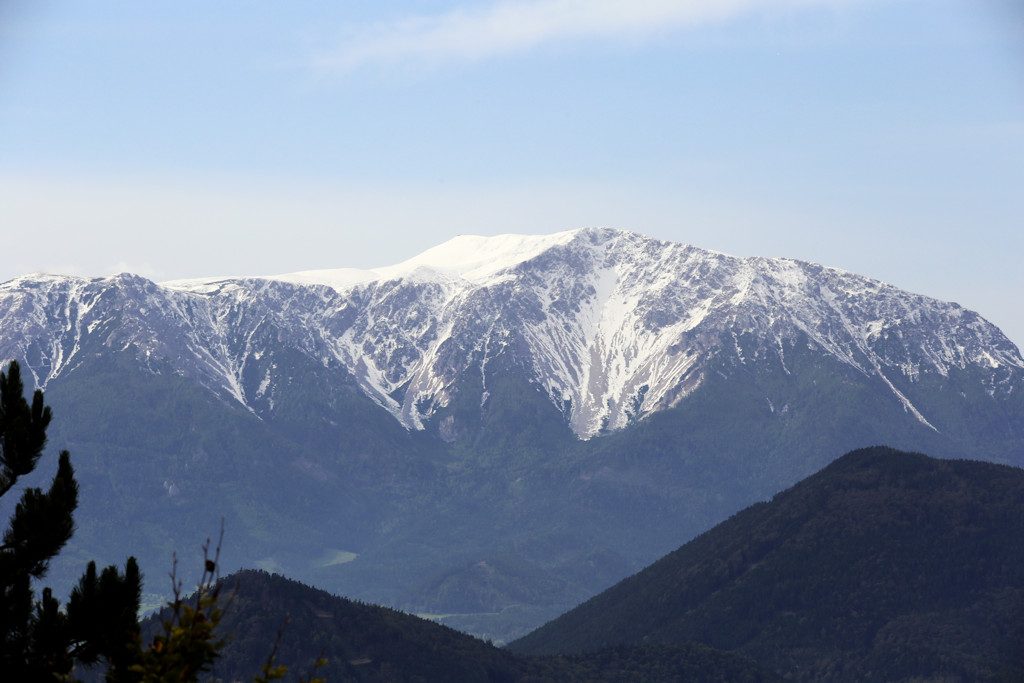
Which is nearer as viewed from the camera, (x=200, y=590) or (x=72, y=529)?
(x=200, y=590)

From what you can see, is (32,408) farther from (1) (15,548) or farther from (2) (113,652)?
(2) (113,652)

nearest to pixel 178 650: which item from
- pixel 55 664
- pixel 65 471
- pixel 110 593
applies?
pixel 55 664

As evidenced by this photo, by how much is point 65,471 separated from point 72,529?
2919 millimetres

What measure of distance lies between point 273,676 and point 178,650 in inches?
168

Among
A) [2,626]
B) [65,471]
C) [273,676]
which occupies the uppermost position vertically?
[65,471]

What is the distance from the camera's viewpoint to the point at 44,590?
82.9 meters

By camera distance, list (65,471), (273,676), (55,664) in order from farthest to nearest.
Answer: (65,471) → (55,664) → (273,676)

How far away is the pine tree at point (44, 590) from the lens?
80.1 metres

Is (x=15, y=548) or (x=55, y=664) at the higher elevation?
(x=15, y=548)

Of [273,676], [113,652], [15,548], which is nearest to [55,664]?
[113,652]

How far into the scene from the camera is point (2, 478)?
8350 cm

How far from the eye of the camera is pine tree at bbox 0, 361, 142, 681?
80.1 m

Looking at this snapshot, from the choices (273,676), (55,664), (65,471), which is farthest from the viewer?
(65,471)

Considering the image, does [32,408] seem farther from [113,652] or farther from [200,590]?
[200,590]
